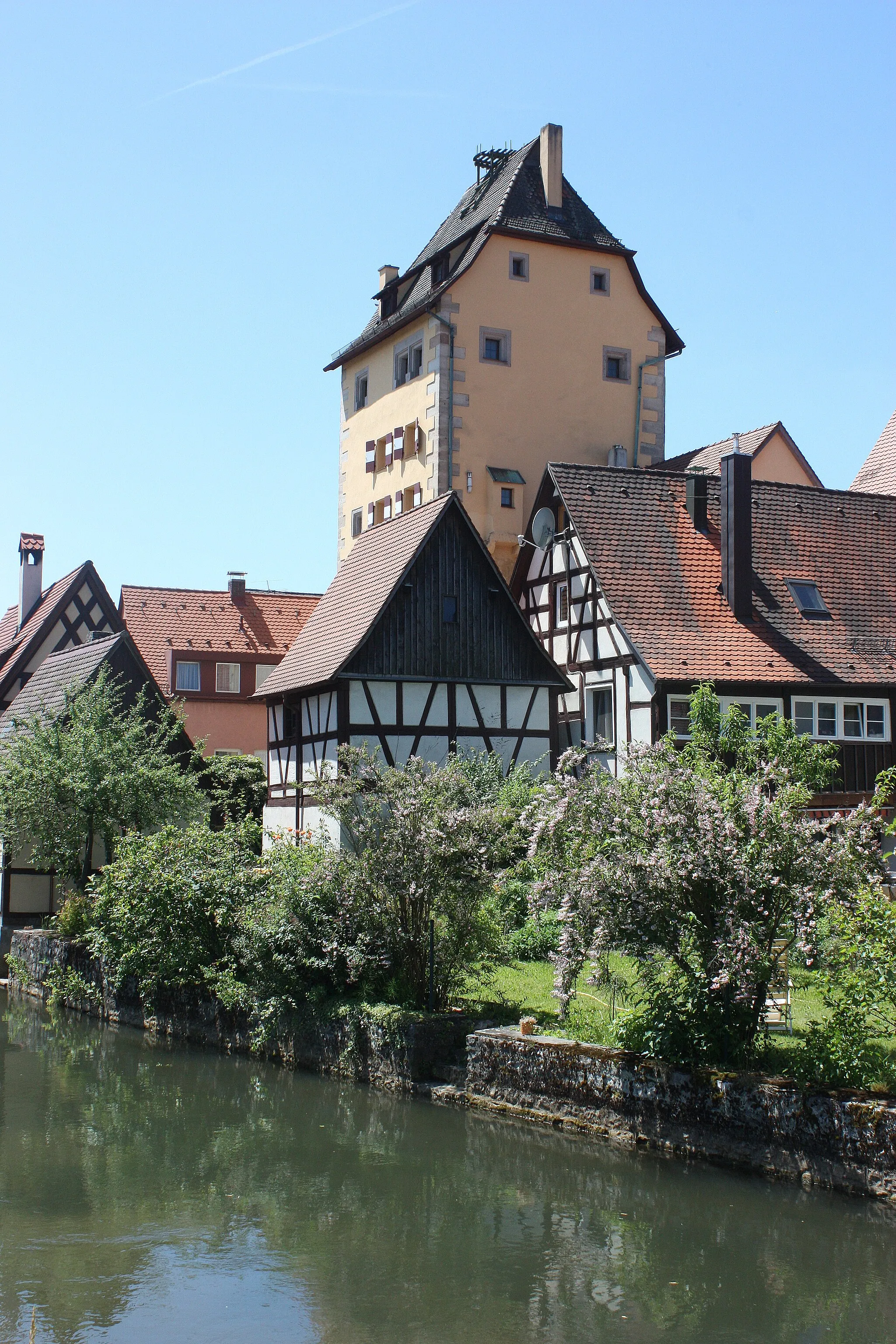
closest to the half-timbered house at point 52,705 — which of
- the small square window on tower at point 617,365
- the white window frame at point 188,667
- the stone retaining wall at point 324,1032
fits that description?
the stone retaining wall at point 324,1032

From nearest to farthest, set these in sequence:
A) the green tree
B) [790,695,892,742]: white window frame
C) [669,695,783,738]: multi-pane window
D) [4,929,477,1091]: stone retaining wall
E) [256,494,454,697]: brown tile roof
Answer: [4,929,477,1091]: stone retaining wall < the green tree < [669,695,783,738]: multi-pane window < [790,695,892,742]: white window frame < [256,494,454,697]: brown tile roof

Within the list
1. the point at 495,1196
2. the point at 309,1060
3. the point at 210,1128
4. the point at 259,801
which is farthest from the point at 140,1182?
the point at 259,801

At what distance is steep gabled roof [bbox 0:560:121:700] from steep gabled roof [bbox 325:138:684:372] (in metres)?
10.5

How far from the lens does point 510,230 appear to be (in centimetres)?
3681

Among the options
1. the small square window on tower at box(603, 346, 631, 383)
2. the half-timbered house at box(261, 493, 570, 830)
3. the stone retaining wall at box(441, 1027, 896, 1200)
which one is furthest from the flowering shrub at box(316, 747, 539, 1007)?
the small square window on tower at box(603, 346, 631, 383)

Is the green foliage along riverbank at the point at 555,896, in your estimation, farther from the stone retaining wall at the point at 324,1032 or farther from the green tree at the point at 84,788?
the stone retaining wall at the point at 324,1032

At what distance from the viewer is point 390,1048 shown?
16.0 meters

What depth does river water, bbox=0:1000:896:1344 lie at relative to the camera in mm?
8750

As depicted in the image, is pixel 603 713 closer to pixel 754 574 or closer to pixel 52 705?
pixel 754 574

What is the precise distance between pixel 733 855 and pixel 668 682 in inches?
536

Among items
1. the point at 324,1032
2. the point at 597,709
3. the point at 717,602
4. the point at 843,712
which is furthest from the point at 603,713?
the point at 324,1032

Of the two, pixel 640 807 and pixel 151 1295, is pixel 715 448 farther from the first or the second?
pixel 151 1295

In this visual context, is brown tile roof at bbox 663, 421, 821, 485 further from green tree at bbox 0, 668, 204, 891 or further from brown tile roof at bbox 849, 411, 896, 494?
green tree at bbox 0, 668, 204, 891

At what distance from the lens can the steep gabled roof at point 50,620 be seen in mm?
37125
